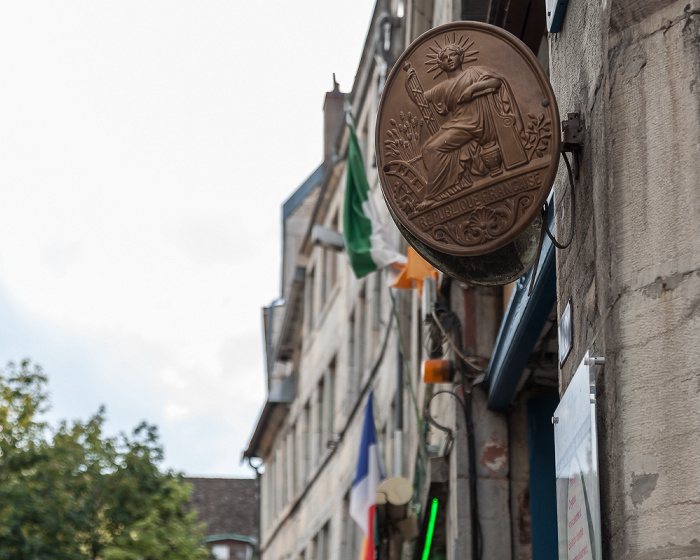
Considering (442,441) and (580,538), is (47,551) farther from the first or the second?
(580,538)

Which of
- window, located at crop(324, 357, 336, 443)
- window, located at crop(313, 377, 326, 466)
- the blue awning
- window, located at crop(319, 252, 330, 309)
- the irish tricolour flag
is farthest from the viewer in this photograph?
window, located at crop(319, 252, 330, 309)

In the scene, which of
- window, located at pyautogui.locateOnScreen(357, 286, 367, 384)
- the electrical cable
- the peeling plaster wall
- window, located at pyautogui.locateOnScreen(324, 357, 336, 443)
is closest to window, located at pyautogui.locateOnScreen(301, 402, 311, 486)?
window, located at pyautogui.locateOnScreen(324, 357, 336, 443)

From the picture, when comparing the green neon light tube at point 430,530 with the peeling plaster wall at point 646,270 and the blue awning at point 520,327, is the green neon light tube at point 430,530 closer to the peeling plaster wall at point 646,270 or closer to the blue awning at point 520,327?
the blue awning at point 520,327

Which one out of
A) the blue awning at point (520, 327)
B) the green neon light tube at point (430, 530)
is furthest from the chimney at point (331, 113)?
the blue awning at point (520, 327)

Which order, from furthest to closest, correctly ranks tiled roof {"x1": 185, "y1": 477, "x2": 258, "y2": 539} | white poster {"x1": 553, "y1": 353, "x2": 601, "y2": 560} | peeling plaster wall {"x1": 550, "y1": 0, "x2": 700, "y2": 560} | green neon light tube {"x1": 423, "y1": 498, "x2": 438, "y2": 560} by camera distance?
tiled roof {"x1": 185, "y1": 477, "x2": 258, "y2": 539} < green neon light tube {"x1": 423, "y1": 498, "x2": 438, "y2": 560} < white poster {"x1": 553, "y1": 353, "x2": 601, "y2": 560} < peeling plaster wall {"x1": 550, "y1": 0, "x2": 700, "y2": 560}

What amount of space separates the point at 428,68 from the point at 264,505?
1290 inches

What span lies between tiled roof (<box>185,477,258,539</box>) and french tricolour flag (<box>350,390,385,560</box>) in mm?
44286

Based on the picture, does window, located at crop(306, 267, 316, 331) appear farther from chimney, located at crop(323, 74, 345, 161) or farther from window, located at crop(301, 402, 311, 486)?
chimney, located at crop(323, 74, 345, 161)

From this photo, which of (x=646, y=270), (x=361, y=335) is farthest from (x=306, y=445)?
(x=646, y=270)

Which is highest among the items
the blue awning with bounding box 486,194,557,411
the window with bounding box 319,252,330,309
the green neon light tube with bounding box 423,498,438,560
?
the window with bounding box 319,252,330,309

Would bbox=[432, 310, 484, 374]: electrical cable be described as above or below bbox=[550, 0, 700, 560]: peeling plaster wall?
above

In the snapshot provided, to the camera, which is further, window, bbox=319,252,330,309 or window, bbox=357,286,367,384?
window, bbox=319,252,330,309

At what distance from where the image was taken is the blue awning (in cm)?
671

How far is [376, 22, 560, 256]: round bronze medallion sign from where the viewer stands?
474cm
